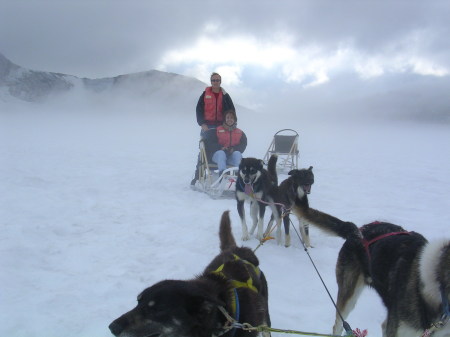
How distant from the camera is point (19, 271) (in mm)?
3156

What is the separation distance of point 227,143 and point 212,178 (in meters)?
0.82

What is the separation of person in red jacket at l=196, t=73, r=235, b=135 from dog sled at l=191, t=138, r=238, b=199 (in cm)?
51

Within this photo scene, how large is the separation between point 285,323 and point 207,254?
4.41 ft

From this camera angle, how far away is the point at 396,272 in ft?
5.90

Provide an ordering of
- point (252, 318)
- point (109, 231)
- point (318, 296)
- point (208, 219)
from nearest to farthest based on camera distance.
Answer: point (252, 318)
point (318, 296)
point (109, 231)
point (208, 219)

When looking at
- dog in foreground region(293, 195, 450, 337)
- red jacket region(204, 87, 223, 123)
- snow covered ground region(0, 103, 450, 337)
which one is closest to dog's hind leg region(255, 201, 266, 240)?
snow covered ground region(0, 103, 450, 337)

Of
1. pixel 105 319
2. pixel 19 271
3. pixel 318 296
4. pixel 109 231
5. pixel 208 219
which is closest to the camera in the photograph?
pixel 105 319

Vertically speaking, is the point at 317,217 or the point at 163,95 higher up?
the point at 163,95

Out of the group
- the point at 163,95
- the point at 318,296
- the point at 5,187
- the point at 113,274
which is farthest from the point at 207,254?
the point at 163,95

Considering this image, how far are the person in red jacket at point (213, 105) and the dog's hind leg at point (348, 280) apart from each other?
453cm

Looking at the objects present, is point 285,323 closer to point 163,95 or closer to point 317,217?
point 317,217

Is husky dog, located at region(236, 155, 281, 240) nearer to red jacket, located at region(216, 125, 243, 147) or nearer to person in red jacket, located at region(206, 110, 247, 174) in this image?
person in red jacket, located at region(206, 110, 247, 174)

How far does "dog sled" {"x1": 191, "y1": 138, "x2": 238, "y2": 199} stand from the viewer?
6027mm

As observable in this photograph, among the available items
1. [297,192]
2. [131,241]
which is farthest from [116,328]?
[297,192]
